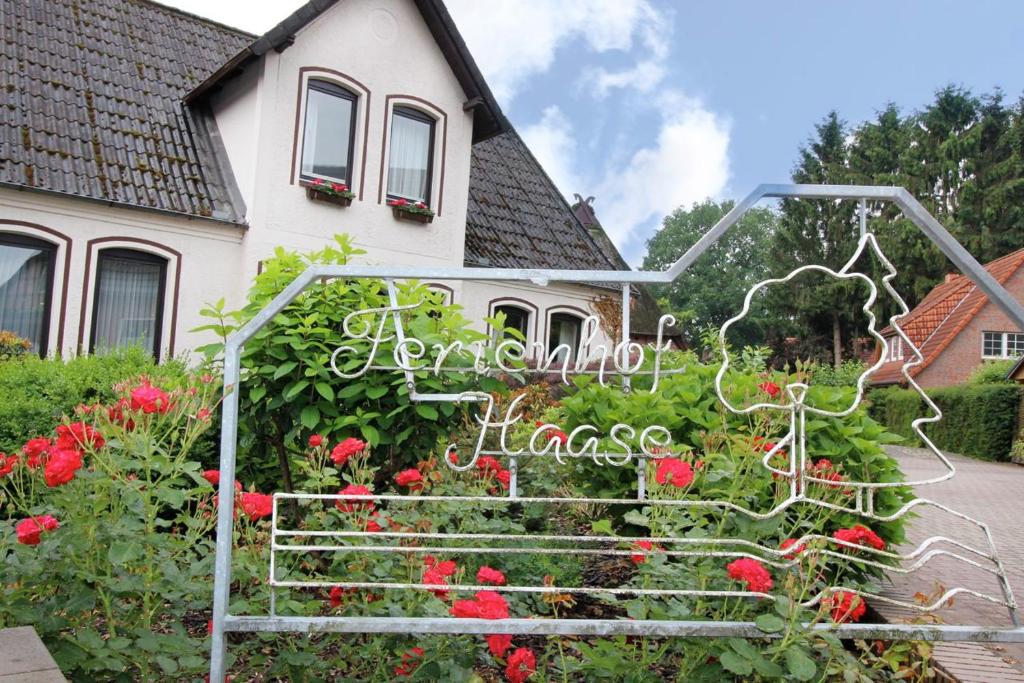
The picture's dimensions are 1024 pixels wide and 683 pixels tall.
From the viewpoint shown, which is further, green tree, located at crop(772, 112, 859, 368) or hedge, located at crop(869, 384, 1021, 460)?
green tree, located at crop(772, 112, 859, 368)

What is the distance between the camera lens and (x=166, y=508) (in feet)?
15.6

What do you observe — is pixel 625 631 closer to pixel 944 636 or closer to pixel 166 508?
pixel 944 636

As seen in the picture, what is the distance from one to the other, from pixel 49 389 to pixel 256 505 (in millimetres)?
3786

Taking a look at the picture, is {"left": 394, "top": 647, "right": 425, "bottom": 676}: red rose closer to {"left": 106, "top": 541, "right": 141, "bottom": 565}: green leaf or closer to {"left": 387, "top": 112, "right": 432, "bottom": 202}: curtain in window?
{"left": 106, "top": 541, "right": 141, "bottom": 565}: green leaf

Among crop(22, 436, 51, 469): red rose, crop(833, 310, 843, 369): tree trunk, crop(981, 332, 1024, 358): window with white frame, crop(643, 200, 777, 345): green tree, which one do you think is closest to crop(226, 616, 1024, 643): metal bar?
crop(22, 436, 51, 469): red rose

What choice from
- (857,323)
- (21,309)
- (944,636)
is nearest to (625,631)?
(944,636)

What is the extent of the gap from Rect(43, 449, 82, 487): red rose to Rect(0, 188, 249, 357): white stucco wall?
7.56 m

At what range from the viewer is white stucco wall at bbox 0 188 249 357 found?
938cm

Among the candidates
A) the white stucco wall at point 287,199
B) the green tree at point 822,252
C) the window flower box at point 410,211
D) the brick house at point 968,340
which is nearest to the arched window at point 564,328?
the white stucco wall at point 287,199

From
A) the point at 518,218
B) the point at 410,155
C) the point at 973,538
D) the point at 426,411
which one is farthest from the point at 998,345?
the point at 426,411

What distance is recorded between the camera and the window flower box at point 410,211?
38.0 ft

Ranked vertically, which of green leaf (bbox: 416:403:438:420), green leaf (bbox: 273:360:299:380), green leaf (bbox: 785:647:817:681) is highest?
green leaf (bbox: 273:360:299:380)

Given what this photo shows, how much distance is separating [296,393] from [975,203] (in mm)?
39312

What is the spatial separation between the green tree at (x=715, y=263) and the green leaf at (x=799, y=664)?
4721 centimetres
